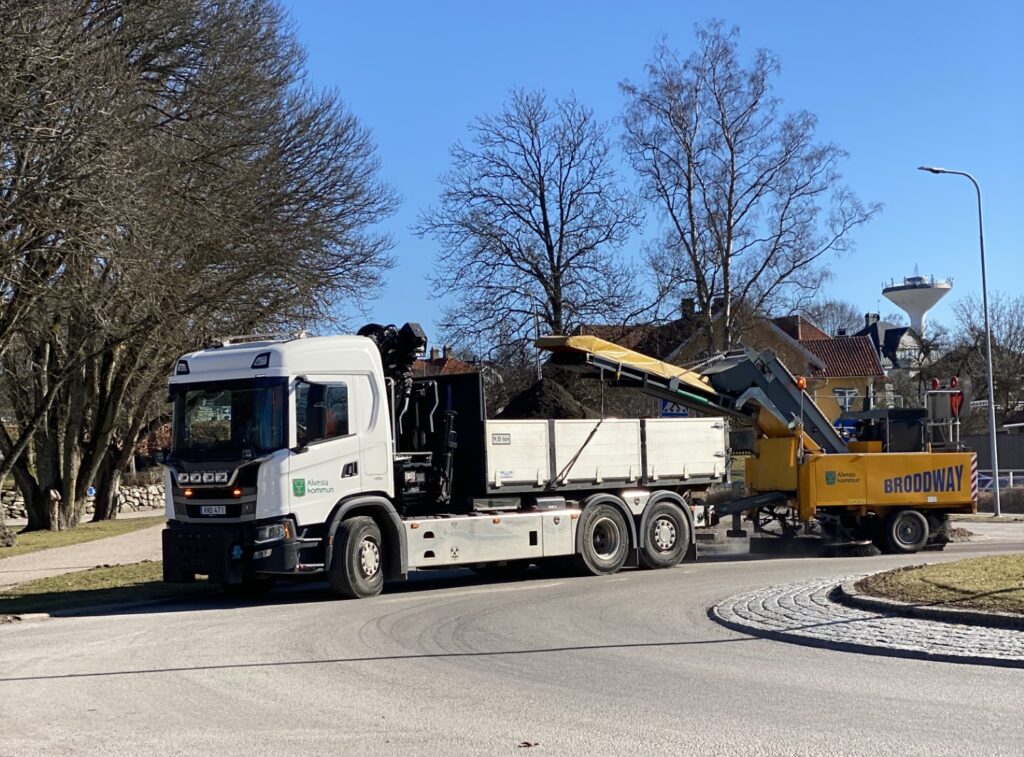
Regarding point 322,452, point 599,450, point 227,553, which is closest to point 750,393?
point 599,450

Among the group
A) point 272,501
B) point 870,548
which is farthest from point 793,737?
point 870,548

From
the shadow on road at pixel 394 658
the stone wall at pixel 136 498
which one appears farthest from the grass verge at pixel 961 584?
the stone wall at pixel 136 498

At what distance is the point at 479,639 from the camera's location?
40.3 ft

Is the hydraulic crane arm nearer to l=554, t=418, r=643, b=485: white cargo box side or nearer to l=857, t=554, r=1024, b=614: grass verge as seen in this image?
l=554, t=418, r=643, b=485: white cargo box side

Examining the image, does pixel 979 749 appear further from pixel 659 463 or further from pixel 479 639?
pixel 659 463

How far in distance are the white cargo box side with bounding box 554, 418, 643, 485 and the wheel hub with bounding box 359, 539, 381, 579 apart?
325cm

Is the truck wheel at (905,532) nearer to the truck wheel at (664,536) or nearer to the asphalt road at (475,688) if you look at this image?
the truck wheel at (664,536)

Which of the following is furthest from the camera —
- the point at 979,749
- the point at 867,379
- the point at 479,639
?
the point at 867,379

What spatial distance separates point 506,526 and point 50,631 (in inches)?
254

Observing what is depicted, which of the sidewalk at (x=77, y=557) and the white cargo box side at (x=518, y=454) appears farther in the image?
the sidewalk at (x=77, y=557)

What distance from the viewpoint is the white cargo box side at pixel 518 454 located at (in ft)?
58.2

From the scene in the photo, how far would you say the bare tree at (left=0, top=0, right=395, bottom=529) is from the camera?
20641mm

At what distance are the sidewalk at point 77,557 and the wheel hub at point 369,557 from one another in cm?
636

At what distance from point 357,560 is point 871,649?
7363 mm
